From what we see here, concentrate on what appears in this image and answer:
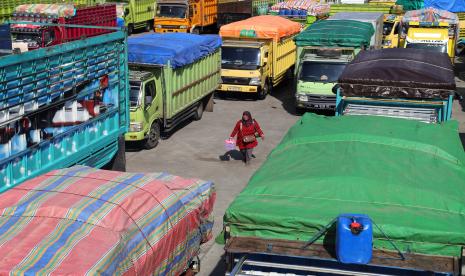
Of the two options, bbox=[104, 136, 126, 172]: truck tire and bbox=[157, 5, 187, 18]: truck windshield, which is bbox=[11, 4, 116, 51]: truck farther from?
bbox=[157, 5, 187, 18]: truck windshield

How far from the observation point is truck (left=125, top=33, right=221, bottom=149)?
16234 mm

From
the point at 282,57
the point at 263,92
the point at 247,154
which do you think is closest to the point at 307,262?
the point at 247,154

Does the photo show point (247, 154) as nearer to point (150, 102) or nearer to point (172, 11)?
point (150, 102)

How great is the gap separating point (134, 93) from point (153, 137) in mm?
1530

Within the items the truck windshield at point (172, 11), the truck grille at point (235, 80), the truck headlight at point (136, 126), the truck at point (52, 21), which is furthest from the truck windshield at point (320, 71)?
the truck windshield at point (172, 11)

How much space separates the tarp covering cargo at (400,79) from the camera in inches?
483

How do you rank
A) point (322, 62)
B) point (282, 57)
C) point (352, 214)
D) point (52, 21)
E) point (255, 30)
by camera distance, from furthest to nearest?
point (282, 57), point (255, 30), point (52, 21), point (322, 62), point (352, 214)

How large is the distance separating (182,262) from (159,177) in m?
1.07

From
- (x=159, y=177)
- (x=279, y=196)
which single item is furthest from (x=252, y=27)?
(x=279, y=196)

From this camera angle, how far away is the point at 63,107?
9812mm

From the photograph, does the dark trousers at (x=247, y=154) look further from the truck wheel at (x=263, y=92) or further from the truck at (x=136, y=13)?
the truck at (x=136, y=13)

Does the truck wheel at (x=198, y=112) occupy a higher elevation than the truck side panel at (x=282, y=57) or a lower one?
lower

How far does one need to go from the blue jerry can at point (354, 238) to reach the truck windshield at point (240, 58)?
16.8 metres

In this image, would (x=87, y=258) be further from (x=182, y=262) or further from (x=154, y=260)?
(x=182, y=262)
